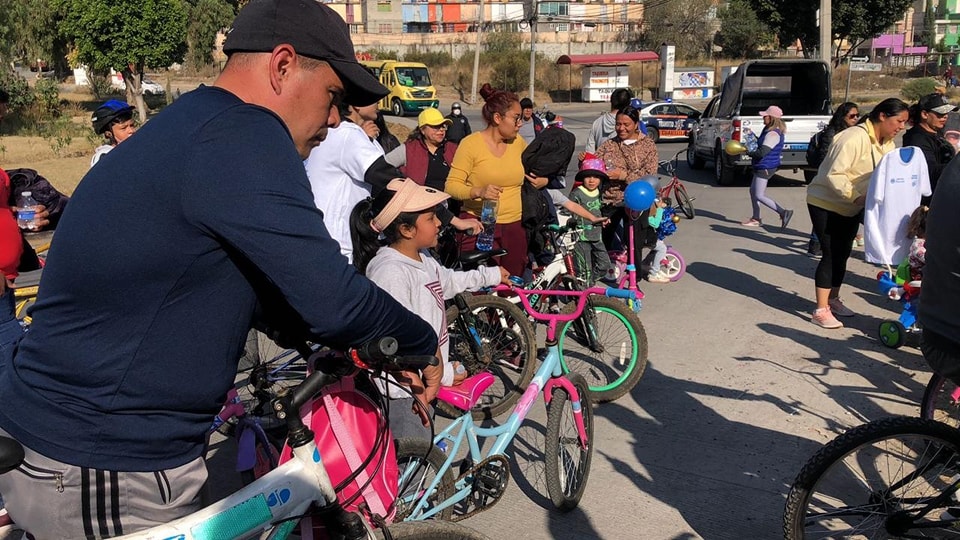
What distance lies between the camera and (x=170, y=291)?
5.24 feet

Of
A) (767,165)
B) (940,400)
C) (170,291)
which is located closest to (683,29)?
(767,165)

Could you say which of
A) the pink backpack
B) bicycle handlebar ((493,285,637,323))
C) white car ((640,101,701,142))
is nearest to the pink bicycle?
bicycle handlebar ((493,285,637,323))

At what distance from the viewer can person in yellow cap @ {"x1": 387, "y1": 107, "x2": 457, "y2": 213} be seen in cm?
731

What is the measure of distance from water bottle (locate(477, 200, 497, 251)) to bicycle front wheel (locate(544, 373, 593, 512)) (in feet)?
6.64

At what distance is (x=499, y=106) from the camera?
583cm

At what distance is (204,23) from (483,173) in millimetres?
39466

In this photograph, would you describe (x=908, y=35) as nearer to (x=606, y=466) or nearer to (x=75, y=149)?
(x=75, y=149)

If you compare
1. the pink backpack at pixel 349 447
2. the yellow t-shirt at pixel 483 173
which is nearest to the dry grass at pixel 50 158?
the yellow t-shirt at pixel 483 173

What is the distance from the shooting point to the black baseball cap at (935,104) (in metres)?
6.82

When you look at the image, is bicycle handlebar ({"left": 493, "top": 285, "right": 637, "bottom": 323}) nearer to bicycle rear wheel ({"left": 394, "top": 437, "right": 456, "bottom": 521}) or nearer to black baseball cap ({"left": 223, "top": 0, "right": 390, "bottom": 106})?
bicycle rear wheel ({"left": 394, "top": 437, "right": 456, "bottom": 521})

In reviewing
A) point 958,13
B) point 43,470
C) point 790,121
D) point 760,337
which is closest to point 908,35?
point 958,13

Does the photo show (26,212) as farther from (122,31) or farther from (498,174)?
(122,31)

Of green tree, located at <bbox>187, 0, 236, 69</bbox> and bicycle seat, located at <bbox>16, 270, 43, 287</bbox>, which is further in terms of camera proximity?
green tree, located at <bbox>187, 0, 236, 69</bbox>

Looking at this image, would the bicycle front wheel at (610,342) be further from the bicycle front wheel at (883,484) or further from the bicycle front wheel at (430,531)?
the bicycle front wheel at (430,531)
